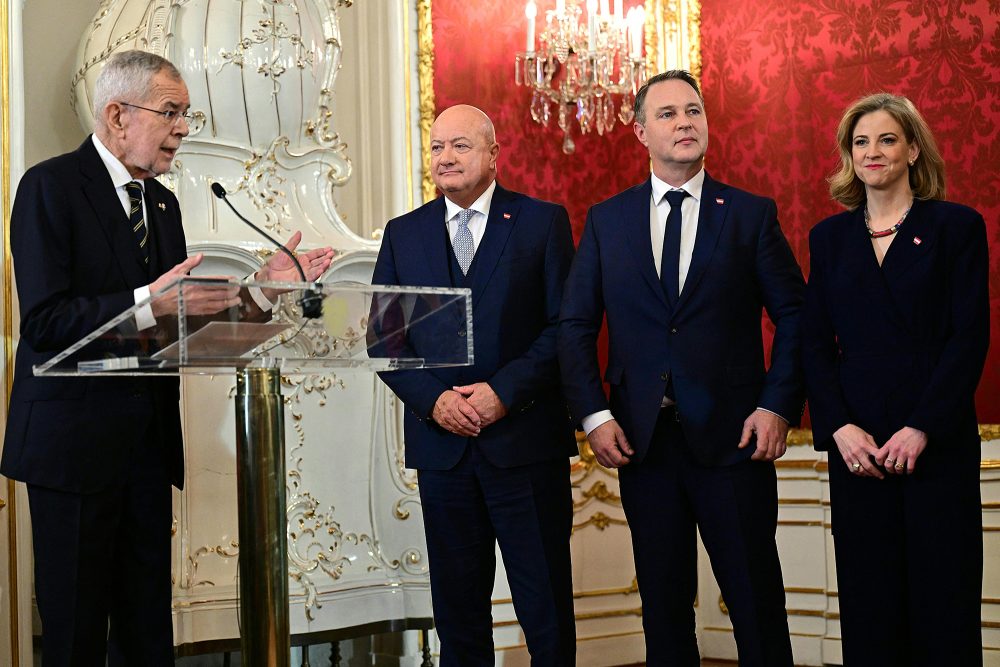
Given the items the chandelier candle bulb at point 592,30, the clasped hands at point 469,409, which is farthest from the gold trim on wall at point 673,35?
the clasped hands at point 469,409

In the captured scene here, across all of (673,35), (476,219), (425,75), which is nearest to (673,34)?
(673,35)

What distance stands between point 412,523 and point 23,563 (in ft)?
3.87

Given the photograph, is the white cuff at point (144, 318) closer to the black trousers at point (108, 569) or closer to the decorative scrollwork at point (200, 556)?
the black trousers at point (108, 569)

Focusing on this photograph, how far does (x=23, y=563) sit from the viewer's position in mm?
3342

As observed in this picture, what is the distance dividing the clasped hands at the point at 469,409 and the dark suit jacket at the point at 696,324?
18 centimetres

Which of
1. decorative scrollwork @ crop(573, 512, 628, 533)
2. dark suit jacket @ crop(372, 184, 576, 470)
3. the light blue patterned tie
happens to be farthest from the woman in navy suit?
decorative scrollwork @ crop(573, 512, 628, 533)

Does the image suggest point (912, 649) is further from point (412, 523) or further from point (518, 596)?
point (412, 523)

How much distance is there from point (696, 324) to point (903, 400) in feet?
1.61

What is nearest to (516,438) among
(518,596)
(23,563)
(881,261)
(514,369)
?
(514,369)

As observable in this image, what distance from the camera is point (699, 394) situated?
8.90ft

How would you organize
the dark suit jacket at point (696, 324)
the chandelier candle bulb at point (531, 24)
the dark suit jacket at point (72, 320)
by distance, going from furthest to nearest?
1. the chandelier candle bulb at point (531, 24)
2. the dark suit jacket at point (696, 324)
3. the dark suit jacket at point (72, 320)

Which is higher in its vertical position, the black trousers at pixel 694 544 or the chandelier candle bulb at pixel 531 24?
the chandelier candle bulb at pixel 531 24

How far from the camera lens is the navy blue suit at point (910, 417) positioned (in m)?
2.64

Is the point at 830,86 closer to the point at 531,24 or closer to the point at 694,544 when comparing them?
the point at 531,24
